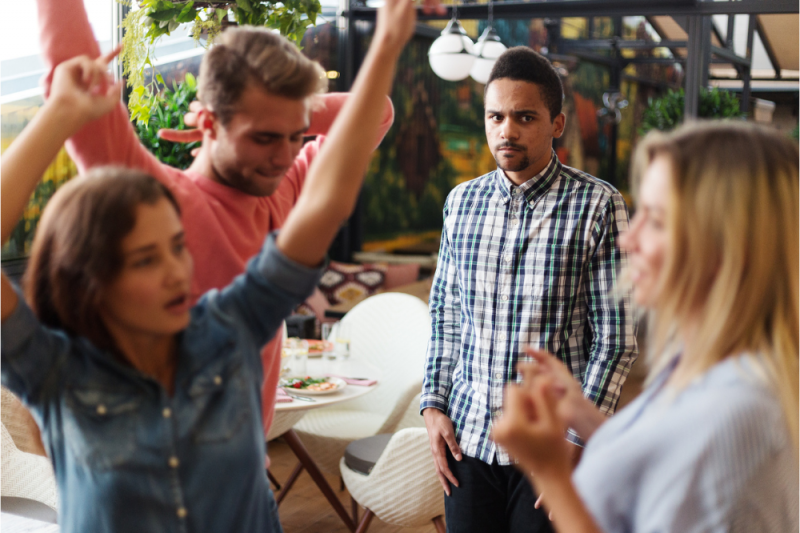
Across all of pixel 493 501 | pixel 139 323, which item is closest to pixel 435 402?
pixel 493 501

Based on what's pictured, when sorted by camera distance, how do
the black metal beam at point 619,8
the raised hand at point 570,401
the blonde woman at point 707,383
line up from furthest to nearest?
the black metal beam at point 619,8 < the raised hand at point 570,401 < the blonde woman at point 707,383

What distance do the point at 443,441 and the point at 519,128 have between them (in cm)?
80

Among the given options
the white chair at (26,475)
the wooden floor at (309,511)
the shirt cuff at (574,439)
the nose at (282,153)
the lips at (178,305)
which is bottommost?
the wooden floor at (309,511)

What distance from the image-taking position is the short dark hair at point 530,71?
6.03ft

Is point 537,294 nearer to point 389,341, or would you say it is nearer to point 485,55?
point 389,341

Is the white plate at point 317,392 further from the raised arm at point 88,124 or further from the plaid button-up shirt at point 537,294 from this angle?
the raised arm at point 88,124

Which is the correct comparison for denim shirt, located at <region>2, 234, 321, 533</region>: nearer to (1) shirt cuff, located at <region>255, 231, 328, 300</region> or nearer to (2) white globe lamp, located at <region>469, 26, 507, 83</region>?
(1) shirt cuff, located at <region>255, 231, 328, 300</region>

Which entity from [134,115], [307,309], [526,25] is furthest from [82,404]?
[526,25]

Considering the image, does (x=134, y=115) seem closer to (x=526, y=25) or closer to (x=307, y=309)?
(x=307, y=309)

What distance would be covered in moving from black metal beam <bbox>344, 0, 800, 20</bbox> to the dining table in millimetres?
2974

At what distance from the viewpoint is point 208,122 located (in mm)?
1036

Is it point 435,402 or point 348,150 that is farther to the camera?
point 435,402

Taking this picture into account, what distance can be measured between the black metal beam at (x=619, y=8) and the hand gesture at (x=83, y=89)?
4.79 metres

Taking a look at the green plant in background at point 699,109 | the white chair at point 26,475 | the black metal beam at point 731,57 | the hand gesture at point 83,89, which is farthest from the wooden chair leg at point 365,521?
the black metal beam at point 731,57
